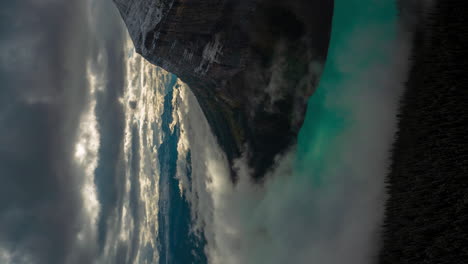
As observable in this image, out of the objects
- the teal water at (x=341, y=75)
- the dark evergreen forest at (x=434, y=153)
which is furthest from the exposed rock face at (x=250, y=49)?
the dark evergreen forest at (x=434, y=153)

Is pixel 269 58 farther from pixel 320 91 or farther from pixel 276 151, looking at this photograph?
pixel 276 151

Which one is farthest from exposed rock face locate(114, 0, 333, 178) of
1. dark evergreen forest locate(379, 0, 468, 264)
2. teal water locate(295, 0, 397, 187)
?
dark evergreen forest locate(379, 0, 468, 264)

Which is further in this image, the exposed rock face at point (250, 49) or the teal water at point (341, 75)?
the exposed rock face at point (250, 49)

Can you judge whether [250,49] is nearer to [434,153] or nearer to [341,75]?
[341,75]

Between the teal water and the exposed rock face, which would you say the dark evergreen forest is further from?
the exposed rock face

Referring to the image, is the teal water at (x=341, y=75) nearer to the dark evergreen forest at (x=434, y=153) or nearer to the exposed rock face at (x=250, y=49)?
the exposed rock face at (x=250, y=49)

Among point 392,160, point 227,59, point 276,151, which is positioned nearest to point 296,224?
point 276,151

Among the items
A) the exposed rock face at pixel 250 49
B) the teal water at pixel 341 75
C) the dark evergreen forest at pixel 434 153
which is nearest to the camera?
the dark evergreen forest at pixel 434 153
